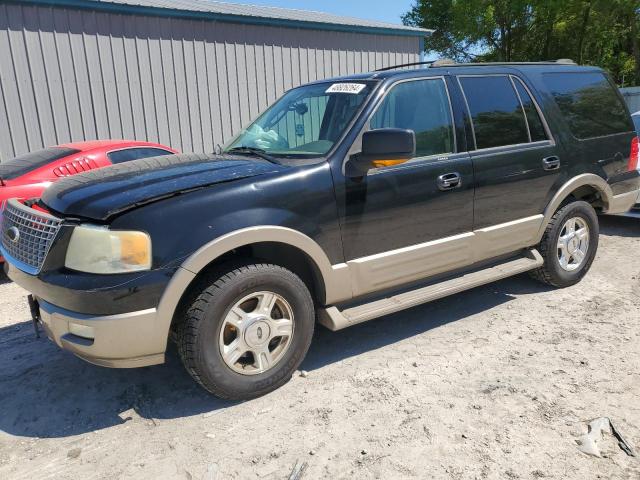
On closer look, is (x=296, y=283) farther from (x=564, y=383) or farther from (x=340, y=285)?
(x=564, y=383)

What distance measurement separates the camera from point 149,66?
8930 millimetres

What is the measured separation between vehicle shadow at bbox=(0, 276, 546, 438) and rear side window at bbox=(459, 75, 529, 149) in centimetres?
149

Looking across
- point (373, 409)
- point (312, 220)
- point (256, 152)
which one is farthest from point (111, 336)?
point (256, 152)

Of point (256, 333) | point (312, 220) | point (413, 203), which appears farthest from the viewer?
point (413, 203)

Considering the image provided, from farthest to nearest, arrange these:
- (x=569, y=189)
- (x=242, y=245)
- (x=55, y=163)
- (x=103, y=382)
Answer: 1. (x=55, y=163)
2. (x=569, y=189)
3. (x=103, y=382)
4. (x=242, y=245)

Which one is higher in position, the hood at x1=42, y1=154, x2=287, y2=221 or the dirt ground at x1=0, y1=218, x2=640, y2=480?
the hood at x1=42, y1=154, x2=287, y2=221

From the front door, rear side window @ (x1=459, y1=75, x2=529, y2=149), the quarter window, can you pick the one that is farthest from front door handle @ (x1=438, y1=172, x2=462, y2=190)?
rear side window @ (x1=459, y1=75, x2=529, y2=149)

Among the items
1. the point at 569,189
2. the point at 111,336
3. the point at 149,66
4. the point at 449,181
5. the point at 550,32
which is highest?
the point at 550,32

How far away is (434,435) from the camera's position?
9.17 feet

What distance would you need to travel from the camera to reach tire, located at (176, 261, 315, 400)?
2926 millimetres

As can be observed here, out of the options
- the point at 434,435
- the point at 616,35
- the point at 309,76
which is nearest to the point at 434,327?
the point at 434,435

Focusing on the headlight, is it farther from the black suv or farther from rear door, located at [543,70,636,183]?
rear door, located at [543,70,636,183]

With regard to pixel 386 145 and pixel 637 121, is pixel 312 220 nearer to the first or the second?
pixel 386 145

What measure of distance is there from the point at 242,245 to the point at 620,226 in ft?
21.5
